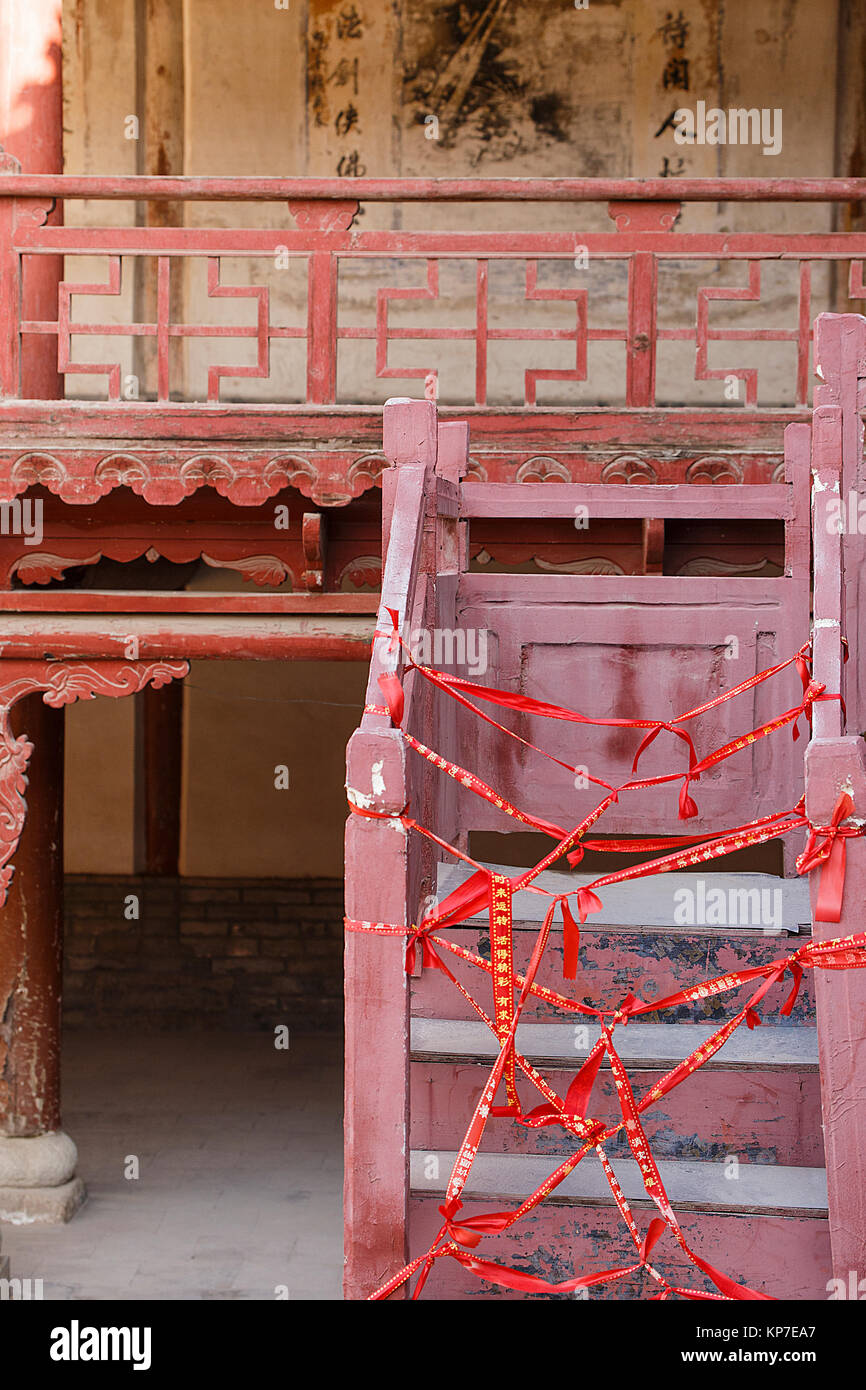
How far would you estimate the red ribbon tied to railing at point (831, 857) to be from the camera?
8.52 ft

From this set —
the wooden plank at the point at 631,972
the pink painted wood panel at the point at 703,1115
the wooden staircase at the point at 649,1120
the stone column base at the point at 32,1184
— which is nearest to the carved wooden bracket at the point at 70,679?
the stone column base at the point at 32,1184

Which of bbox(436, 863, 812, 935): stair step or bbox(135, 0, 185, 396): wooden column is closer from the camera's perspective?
bbox(436, 863, 812, 935): stair step

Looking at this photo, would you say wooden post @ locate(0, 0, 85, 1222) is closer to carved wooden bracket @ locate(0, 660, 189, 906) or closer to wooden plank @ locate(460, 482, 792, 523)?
carved wooden bracket @ locate(0, 660, 189, 906)

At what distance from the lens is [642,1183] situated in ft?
9.66

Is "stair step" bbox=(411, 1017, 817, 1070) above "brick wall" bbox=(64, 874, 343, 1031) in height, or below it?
above

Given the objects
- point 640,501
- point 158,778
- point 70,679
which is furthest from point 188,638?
point 158,778

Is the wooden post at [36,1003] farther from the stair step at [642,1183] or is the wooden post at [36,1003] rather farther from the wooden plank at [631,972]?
the stair step at [642,1183]

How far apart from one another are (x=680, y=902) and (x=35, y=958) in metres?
3.30

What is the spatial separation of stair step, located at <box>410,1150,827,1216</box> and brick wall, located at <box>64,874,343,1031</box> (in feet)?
18.4

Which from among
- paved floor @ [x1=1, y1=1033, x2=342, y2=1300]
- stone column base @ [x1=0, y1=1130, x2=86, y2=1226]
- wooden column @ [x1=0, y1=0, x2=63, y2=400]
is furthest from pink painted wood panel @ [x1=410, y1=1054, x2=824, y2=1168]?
stone column base @ [x1=0, y1=1130, x2=86, y2=1226]

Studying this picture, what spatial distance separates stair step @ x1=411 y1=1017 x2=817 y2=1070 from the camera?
3072mm

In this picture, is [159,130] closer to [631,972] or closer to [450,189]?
[450,189]

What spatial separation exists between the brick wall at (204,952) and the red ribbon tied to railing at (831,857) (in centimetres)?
617
